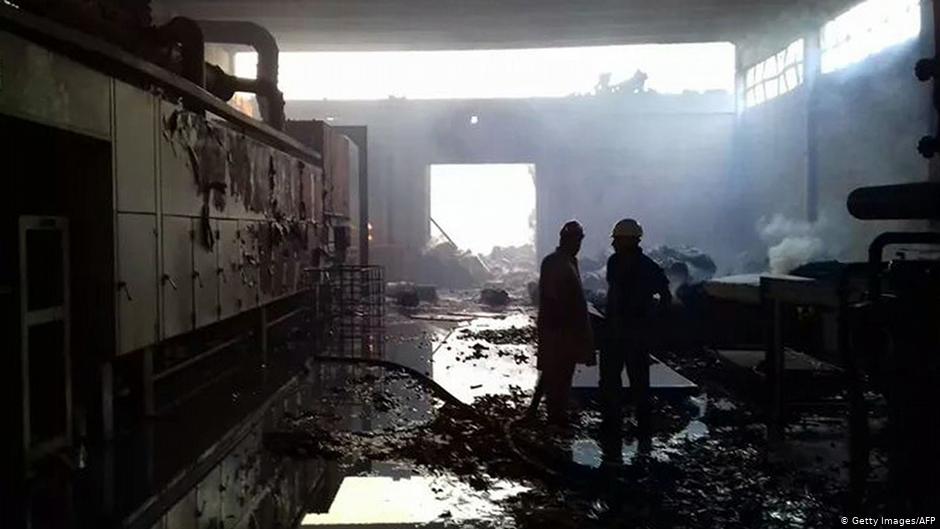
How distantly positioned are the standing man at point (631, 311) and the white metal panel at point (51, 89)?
408 centimetres

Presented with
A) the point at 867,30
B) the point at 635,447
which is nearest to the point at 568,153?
the point at 867,30

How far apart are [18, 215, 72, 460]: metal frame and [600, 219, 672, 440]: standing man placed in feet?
13.4

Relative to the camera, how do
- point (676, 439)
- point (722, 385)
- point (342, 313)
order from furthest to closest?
point (342, 313) < point (722, 385) < point (676, 439)

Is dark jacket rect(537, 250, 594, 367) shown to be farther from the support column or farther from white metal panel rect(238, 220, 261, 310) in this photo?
the support column

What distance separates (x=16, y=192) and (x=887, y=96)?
42.3ft

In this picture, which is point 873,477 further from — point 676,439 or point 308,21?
point 308,21

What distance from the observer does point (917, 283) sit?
14.1 ft

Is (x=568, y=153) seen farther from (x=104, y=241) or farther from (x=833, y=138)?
(x=104, y=241)

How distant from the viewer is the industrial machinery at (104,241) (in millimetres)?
4254

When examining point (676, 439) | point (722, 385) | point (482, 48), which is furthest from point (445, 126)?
point (676, 439)

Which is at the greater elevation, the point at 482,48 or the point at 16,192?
the point at 482,48

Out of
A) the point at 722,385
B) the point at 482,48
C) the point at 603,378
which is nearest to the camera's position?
the point at 603,378

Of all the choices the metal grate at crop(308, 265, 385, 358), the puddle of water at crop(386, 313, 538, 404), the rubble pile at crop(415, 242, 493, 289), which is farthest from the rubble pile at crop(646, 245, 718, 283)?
the rubble pile at crop(415, 242, 493, 289)

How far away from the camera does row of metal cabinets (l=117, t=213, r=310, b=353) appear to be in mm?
5367
